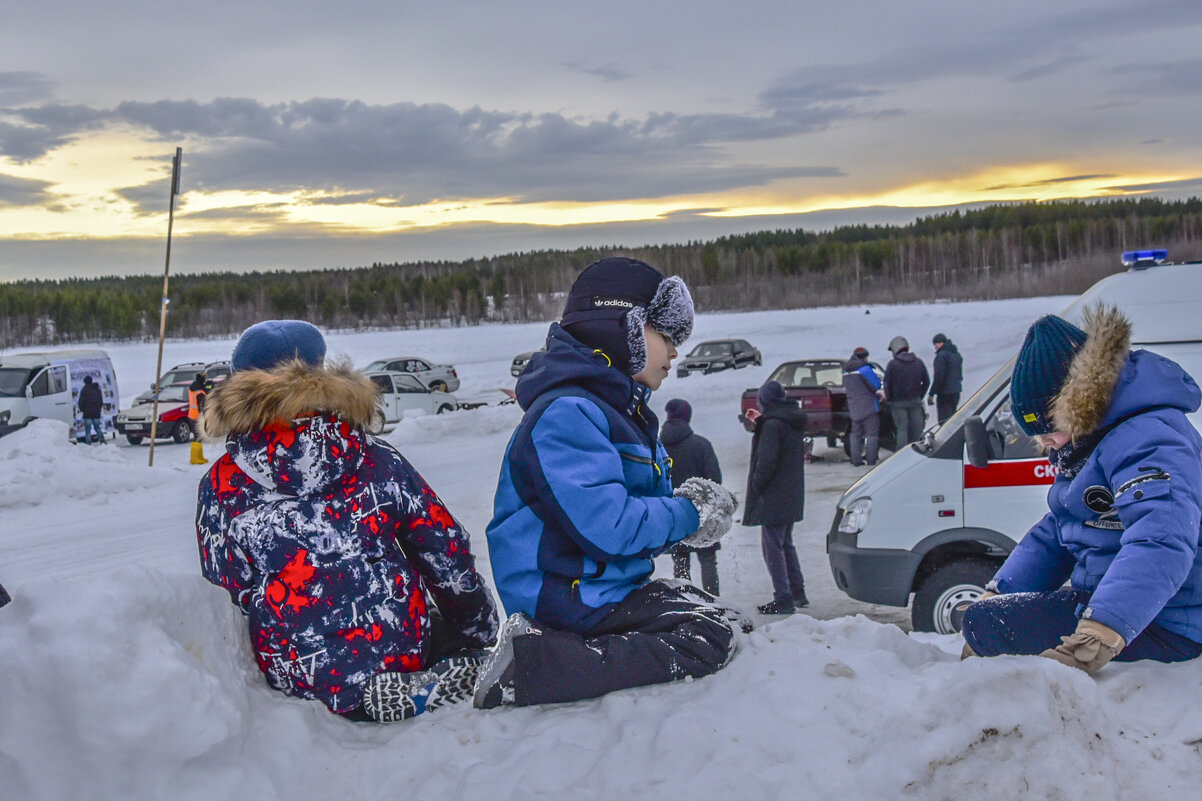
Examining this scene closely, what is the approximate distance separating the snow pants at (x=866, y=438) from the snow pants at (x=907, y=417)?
0.30 metres

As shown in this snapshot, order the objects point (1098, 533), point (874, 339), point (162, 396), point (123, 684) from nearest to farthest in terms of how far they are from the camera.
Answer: point (123, 684)
point (1098, 533)
point (162, 396)
point (874, 339)

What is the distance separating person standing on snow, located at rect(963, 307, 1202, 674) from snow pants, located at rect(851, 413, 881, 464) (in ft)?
32.0

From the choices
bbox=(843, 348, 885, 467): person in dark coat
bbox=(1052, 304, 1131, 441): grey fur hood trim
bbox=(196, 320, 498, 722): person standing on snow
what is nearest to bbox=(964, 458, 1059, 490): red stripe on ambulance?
bbox=(1052, 304, 1131, 441): grey fur hood trim

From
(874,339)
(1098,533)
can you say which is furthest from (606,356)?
(874,339)

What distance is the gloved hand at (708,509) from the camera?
291 centimetres

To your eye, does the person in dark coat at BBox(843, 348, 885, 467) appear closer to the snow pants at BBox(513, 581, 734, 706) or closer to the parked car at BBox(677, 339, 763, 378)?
the snow pants at BBox(513, 581, 734, 706)

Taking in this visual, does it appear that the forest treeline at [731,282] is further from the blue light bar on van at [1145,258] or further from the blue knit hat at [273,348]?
the blue knit hat at [273,348]

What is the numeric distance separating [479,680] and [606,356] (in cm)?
108

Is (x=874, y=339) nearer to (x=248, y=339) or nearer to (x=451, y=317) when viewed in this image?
(x=248, y=339)

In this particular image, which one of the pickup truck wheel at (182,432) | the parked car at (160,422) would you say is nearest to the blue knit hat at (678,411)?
the parked car at (160,422)

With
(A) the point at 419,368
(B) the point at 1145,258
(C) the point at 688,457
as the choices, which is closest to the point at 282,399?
(C) the point at 688,457

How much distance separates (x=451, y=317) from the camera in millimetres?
99062

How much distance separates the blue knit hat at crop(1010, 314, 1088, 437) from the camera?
9.23 ft

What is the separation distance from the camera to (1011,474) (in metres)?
5.32
